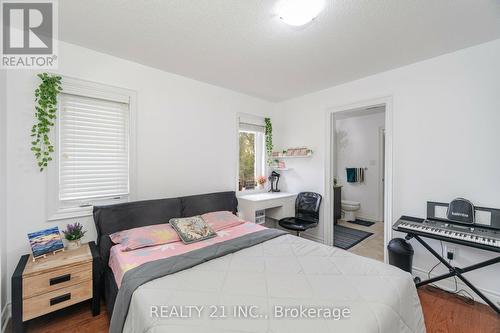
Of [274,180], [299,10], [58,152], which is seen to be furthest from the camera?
[274,180]

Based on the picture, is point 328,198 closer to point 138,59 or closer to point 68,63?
point 138,59

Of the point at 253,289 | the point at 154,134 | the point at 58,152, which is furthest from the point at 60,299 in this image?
the point at 154,134

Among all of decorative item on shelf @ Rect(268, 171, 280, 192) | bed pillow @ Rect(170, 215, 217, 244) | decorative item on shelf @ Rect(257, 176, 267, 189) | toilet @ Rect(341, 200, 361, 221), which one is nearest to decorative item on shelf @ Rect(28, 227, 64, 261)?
bed pillow @ Rect(170, 215, 217, 244)

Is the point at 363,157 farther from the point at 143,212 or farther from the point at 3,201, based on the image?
the point at 3,201

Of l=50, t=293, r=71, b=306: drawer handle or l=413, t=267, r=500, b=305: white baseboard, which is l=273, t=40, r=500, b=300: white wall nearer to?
l=413, t=267, r=500, b=305: white baseboard

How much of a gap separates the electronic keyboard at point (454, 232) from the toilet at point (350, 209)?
259 centimetres

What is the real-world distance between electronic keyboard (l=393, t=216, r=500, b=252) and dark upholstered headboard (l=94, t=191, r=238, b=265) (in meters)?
2.26

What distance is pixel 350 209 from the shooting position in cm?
503

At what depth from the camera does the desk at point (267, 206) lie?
3.22 metres

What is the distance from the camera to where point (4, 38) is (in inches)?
73.4

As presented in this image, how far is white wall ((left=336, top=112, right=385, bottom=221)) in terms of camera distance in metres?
5.06

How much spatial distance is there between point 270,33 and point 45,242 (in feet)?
9.13

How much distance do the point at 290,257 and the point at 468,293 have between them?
2.12 meters

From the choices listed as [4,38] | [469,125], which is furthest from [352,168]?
[4,38]
